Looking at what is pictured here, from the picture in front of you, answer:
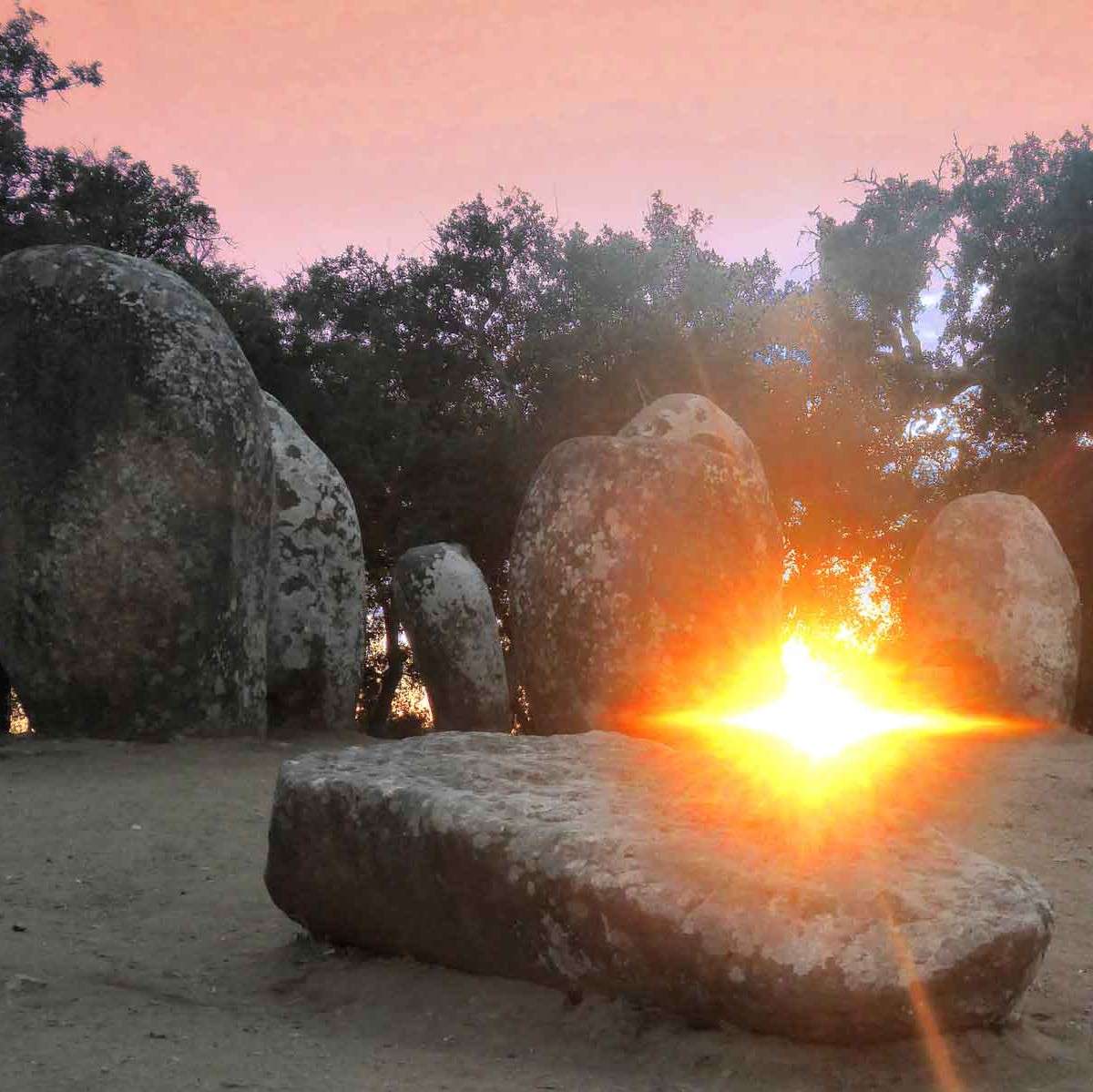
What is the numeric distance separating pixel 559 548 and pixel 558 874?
6984 mm

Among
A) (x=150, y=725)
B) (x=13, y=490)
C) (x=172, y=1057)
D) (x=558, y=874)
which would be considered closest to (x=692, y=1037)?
(x=558, y=874)

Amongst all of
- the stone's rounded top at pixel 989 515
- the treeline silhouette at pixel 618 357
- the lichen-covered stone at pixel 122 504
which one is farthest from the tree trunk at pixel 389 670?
the lichen-covered stone at pixel 122 504

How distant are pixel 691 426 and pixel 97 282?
212 inches

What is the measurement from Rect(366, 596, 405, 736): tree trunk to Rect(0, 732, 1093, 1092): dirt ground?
11.0m

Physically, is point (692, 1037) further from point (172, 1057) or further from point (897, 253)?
point (897, 253)

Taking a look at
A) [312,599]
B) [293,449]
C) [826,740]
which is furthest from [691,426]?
[826,740]

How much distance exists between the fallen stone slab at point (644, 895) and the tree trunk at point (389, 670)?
12.9 meters

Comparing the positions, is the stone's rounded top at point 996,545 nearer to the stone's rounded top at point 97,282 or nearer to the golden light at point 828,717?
the golden light at point 828,717

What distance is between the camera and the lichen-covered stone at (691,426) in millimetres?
11805

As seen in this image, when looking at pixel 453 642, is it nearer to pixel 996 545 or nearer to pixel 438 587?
pixel 438 587

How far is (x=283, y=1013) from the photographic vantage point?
12.0ft

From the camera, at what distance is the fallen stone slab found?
10.2 feet

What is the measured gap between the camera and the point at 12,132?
49.8 ft

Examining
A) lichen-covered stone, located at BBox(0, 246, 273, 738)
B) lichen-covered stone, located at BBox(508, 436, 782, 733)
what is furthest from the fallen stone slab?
lichen-covered stone, located at BBox(508, 436, 782, 733)
